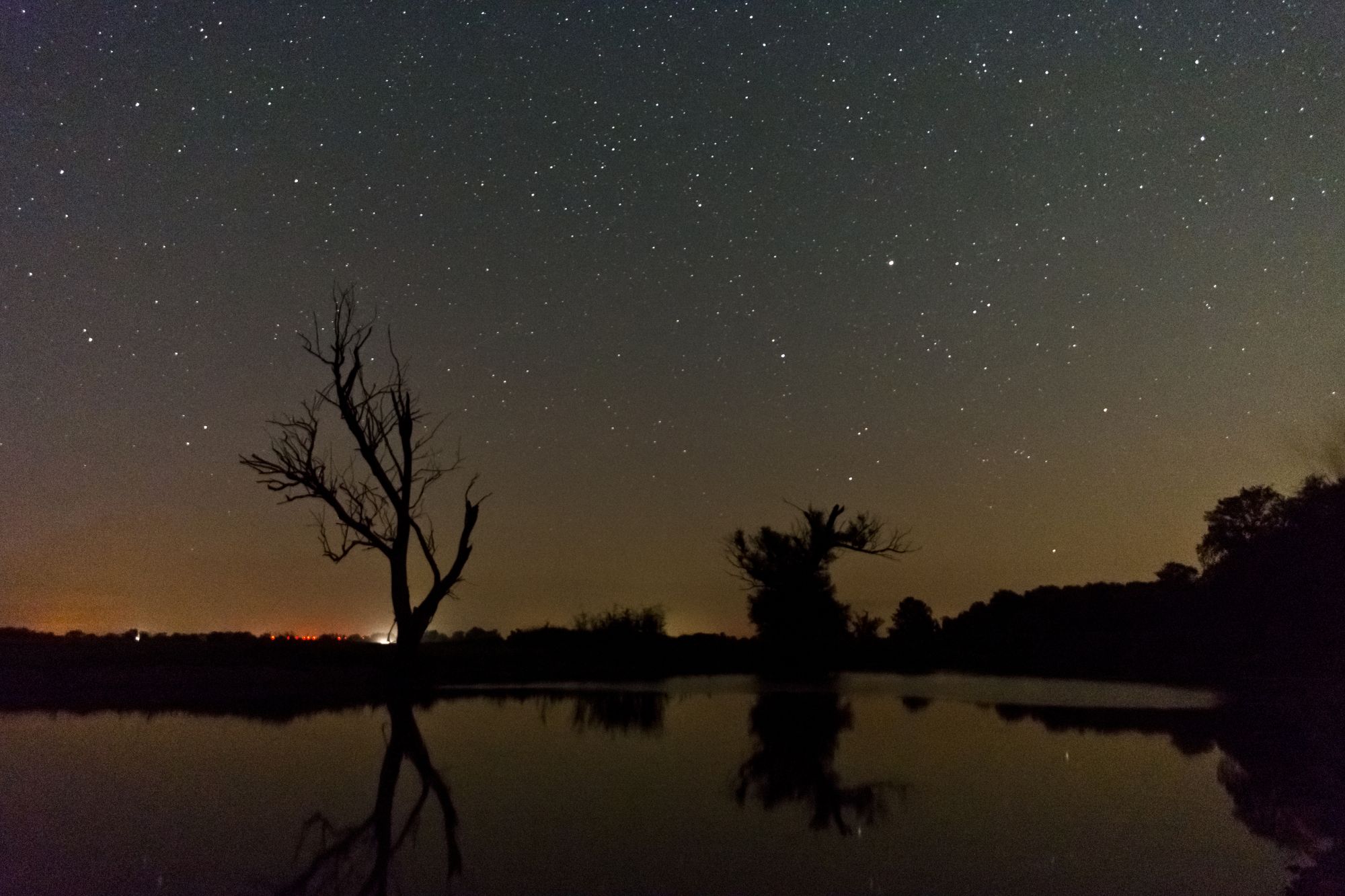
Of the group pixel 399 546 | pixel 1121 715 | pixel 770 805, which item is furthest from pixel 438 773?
pixel 399 546

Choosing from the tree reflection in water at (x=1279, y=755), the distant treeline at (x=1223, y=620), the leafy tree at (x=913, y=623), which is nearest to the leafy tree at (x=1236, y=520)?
the distant treeline at (x=1223, y=620)

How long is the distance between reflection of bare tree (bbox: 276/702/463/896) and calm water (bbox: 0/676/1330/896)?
26 millimetres

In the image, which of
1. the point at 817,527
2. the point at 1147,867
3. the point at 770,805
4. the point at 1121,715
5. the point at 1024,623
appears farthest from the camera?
the point at 1024,623

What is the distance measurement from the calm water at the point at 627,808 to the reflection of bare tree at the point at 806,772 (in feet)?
0.15

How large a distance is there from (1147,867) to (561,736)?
763 centimetres

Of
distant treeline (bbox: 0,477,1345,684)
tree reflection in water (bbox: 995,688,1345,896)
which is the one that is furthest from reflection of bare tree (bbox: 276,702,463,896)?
distant treeline (bbox: 0,477,1345,684)

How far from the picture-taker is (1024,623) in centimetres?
4606

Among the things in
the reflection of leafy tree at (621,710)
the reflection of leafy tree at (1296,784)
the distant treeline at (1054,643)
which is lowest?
the reflection of leafy tree at (1296,784)

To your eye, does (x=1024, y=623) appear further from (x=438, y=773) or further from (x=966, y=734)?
(x=438, y=773)

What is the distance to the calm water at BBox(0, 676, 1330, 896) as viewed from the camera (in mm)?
6367

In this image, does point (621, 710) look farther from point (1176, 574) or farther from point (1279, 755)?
point (1176, 574)

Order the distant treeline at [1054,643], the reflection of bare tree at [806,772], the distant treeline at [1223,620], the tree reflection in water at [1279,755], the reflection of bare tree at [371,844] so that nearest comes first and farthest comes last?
the reflection of bare tree at [371,844], the tree reflection in water at [1279,755], the reflection of bare tree at [806,772], the distant treeline at [1054,643], the distant treeline at [1223,620]

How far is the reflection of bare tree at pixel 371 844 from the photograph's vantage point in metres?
5.98

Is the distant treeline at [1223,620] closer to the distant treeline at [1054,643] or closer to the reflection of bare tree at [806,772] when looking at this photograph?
the distant treeline at [1054,643]
